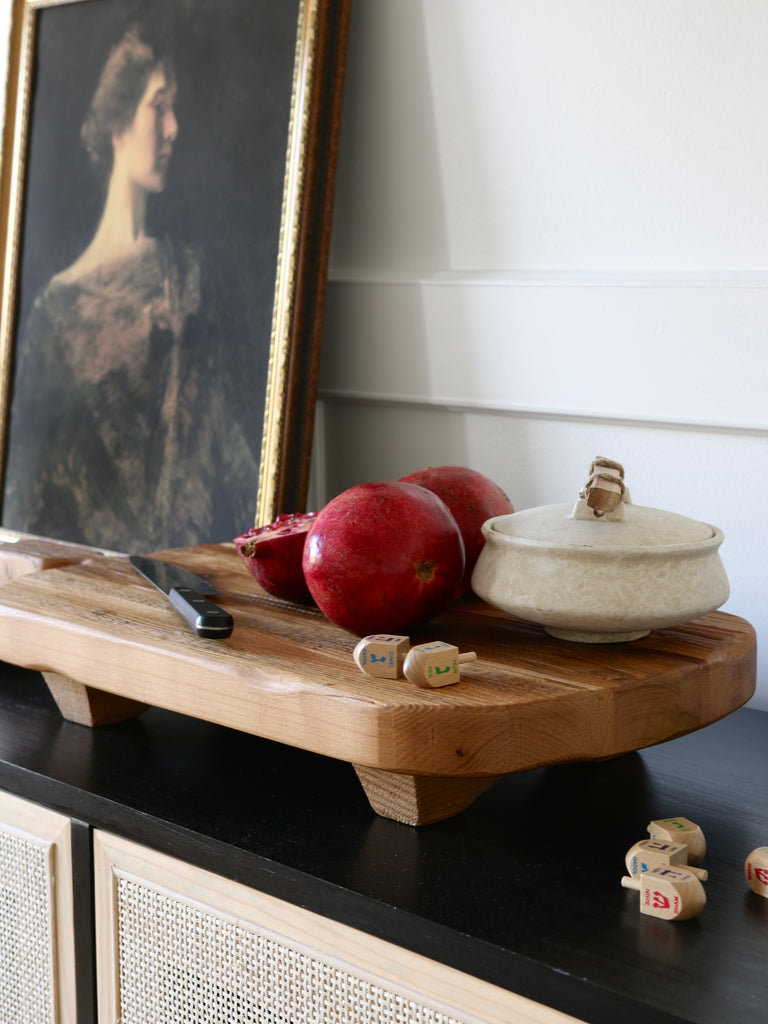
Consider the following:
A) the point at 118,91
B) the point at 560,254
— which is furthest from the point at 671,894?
the point at 118,91

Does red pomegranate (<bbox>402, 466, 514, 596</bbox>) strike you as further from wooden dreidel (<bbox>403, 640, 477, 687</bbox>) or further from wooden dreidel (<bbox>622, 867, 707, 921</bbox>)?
wooden dreidel (<bbox>622, 867, 707, 921</bbox>)

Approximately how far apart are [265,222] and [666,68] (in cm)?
38

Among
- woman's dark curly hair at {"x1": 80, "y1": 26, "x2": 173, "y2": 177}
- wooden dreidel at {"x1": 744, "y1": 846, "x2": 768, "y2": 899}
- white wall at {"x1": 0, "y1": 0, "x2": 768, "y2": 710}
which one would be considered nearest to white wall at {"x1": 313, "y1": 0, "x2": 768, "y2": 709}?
white wall at {"x1": 0, "y1": 0, "x2": 768, "y2": 710}

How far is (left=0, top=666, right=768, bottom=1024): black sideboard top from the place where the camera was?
46 centimetres

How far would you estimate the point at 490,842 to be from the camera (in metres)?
0.59

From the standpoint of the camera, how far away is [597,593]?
1.95ft

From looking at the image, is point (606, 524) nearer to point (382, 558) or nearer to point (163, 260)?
point (382, 558)

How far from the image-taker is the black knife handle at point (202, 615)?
2.10ft

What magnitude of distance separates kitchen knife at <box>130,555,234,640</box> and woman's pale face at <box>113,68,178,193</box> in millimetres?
454

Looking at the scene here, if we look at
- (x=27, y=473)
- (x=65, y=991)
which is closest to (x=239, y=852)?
(x=65, y=991)

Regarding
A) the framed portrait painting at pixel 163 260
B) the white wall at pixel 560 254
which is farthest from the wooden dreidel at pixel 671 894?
the framed portrait painting at pixel 163 260

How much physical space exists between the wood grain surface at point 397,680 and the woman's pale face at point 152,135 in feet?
1.70

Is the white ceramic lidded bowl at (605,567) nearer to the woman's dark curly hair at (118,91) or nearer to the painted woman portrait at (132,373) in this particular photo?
the painted woman portrait at (132,373)

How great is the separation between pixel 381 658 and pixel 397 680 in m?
0.01
